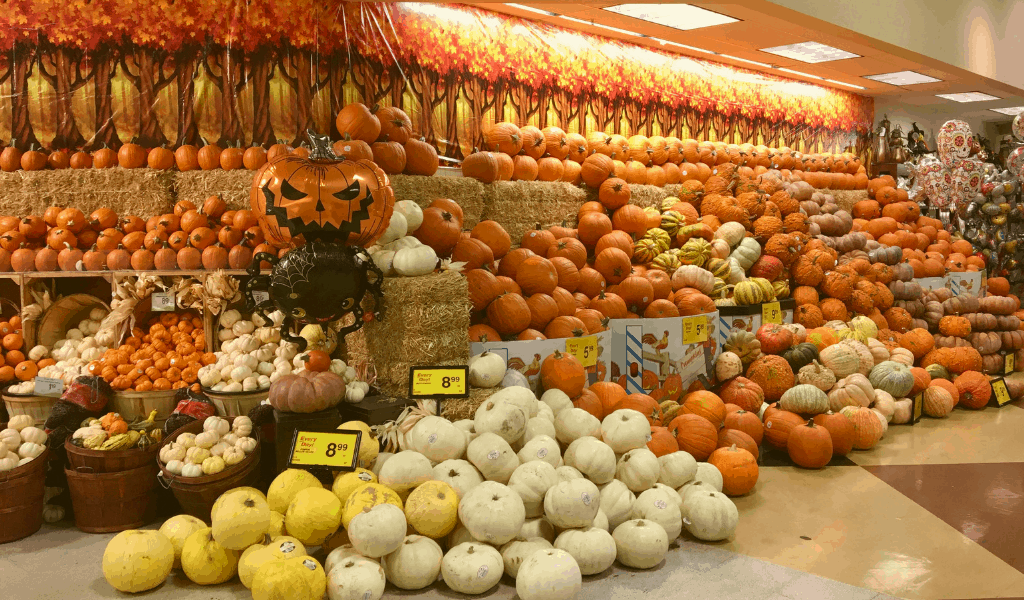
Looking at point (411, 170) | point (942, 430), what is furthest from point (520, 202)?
point (942, 430)

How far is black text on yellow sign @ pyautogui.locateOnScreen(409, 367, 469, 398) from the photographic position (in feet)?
11.6

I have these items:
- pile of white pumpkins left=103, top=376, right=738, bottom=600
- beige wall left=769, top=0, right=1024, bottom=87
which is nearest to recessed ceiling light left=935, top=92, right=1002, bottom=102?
beige wall left=769, top=0, right=1024, bottom=87

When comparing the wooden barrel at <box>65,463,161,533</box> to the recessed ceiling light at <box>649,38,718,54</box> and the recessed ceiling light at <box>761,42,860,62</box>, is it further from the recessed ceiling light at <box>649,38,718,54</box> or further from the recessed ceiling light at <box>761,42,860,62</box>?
the recessed ceiling light at <box>761,42,860,62</box>

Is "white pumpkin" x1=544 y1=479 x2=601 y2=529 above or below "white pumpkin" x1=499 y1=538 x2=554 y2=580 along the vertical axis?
above

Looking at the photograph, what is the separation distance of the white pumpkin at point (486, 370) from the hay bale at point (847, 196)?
6437 mm

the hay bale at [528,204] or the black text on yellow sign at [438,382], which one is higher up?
the hay bale at [528,204]

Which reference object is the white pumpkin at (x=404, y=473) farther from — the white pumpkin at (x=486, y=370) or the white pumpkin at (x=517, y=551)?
the white pumpkin at (x=486, y=370)

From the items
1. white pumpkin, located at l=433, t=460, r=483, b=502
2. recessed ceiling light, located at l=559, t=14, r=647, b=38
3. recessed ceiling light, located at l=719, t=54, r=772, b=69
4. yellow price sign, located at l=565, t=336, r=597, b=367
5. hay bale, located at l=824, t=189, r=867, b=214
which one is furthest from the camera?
hay bale, located at l=824, t=189, r=867, b=214

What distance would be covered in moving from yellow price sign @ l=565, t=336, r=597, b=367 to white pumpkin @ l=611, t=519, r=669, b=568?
60.1 inches

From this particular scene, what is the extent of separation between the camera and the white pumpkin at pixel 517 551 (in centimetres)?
281

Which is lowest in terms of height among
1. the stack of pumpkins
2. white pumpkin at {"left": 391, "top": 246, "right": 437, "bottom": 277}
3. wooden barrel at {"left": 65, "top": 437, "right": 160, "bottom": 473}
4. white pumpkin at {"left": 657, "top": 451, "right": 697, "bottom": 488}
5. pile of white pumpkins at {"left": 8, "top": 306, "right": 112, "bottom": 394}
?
white pumpkin at {"left": 657, "top": 451, "right": 697, "bottom": 488}

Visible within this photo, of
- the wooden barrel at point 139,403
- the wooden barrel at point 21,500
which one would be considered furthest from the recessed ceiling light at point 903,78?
the wooden barrel at point 21,500

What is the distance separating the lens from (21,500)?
3387 millimetres

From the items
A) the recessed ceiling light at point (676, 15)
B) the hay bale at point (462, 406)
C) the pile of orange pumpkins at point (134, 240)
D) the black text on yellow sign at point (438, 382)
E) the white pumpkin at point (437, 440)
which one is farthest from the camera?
the recessed ceiling light at point (676, 15)
